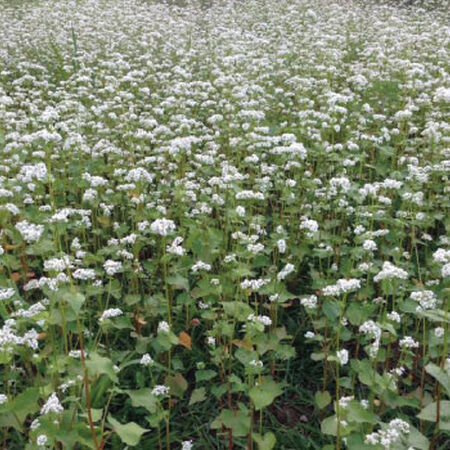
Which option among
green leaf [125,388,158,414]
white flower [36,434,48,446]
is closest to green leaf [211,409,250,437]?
green leaf [125,388,158,414]

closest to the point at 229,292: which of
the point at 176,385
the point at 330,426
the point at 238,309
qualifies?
the point at 238,309

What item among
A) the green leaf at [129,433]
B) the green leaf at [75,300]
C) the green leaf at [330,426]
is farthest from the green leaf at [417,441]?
the green leaf at [75,300]

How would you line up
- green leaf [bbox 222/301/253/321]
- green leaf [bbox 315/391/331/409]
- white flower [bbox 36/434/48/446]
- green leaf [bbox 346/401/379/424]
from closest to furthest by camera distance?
white flower [bbox 36/434/48/446] < green leaf [bbox 346/401/379/424] < green leaf [bbox 222/301/253/321] < green leaf [bbox 315/391/331/409]

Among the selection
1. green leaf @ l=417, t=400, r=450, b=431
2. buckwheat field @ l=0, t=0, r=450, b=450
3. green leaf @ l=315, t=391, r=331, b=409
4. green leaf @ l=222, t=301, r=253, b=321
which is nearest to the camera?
green leaf @ l=417, t=400, r=450, b=431

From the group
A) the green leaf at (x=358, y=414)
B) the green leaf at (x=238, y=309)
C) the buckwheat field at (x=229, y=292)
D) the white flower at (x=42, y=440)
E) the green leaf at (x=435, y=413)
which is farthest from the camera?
the green leaf at (x=238, y=309)

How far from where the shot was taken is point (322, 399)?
9.73 ft

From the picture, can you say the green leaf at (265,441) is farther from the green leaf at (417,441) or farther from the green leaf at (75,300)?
the green leaf at (75,300)

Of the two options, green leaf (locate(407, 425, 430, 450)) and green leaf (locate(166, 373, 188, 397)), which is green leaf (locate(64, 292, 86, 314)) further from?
green leaf (locate(407, 425, 430, 450))

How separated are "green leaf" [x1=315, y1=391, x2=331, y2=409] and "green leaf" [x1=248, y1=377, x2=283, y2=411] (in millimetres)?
508

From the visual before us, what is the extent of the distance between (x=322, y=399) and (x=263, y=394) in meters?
0.62

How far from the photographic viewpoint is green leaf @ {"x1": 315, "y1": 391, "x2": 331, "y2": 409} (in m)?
2.92

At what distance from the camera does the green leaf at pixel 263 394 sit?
2.43 m

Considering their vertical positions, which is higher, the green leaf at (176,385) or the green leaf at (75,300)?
the green leaf at (75,300)

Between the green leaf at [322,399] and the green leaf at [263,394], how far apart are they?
1.67 feet
